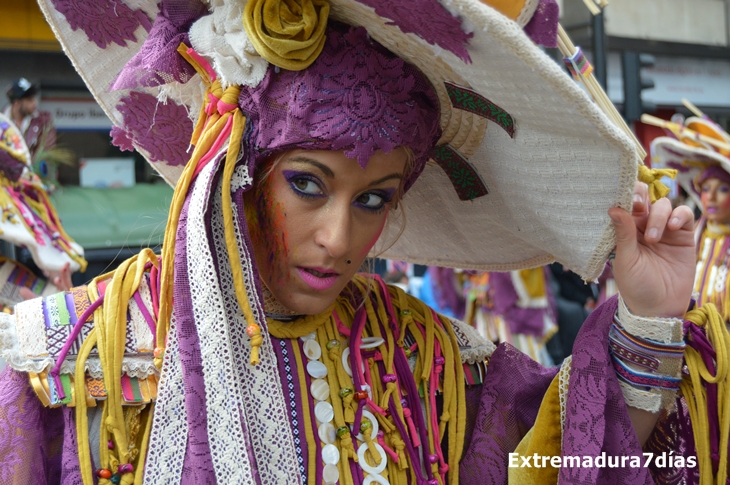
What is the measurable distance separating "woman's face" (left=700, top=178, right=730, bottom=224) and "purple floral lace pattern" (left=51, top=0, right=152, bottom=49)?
4.78 metres

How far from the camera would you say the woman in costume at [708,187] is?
535 centimetres

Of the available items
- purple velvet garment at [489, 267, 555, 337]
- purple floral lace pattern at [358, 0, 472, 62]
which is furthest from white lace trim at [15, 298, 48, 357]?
purple velvet garment at [489, 267, 555, 337]

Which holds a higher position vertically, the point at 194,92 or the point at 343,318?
the point at 194,92

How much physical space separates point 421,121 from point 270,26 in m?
0.36

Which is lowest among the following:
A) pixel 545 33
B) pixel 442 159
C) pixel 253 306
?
pixel 253 306

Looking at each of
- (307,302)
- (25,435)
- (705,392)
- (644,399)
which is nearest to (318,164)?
(307,302)

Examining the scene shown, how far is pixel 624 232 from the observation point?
1646mm

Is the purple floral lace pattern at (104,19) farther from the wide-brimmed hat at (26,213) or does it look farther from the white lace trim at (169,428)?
the wide-brimmed hat at (26,213)

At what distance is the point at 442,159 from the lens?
1901 mm

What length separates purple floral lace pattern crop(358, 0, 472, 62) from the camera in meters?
1.31

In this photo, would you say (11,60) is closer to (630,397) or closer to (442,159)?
(442,159)

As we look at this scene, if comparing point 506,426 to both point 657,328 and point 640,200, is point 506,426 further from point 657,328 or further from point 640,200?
point 640,200

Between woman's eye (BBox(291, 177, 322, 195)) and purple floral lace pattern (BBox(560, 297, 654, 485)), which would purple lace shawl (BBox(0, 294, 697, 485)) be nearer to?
purple floral lace pattern (BBox(560, 297, 654, 485))

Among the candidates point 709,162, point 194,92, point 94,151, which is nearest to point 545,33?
point 194,92
